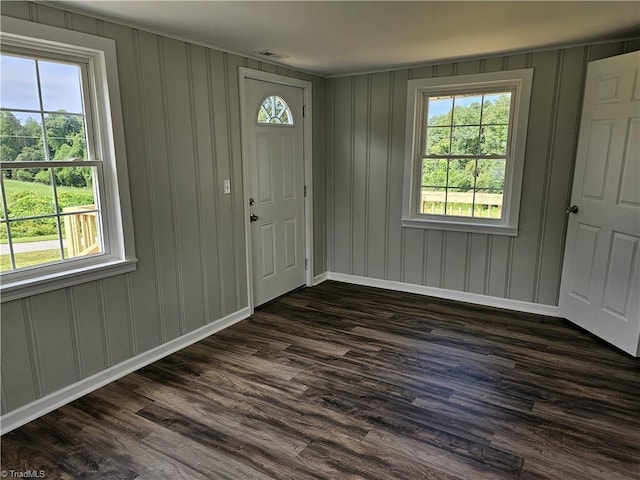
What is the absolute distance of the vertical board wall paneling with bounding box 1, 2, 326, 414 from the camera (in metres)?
2.29

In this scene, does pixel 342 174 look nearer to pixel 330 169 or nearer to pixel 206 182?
pixel 330 169

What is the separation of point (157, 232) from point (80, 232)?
1.58ft

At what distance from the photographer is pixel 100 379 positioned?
262cm

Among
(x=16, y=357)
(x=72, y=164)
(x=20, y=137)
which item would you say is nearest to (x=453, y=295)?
(x=72, y=164)

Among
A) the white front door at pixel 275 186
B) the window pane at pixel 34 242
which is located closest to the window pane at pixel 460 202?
the white front door at pixel 275 186

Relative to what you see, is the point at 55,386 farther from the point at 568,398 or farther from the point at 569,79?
the point at 569,79

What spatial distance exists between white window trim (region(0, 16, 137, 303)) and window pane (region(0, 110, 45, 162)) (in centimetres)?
32

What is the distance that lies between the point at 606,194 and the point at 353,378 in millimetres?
2289

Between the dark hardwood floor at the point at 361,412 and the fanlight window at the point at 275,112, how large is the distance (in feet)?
6.14

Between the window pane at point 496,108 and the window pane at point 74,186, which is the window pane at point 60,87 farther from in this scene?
the window pane at point 496,108

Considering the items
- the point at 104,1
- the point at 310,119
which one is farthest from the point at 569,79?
the point at 104,1

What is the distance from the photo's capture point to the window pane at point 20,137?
2.13 m

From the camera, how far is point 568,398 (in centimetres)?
248

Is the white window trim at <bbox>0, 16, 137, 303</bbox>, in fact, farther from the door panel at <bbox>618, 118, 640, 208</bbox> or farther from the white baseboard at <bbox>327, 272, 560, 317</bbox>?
the door panel at <bbox>618, 118, 640, 208</bbox>
